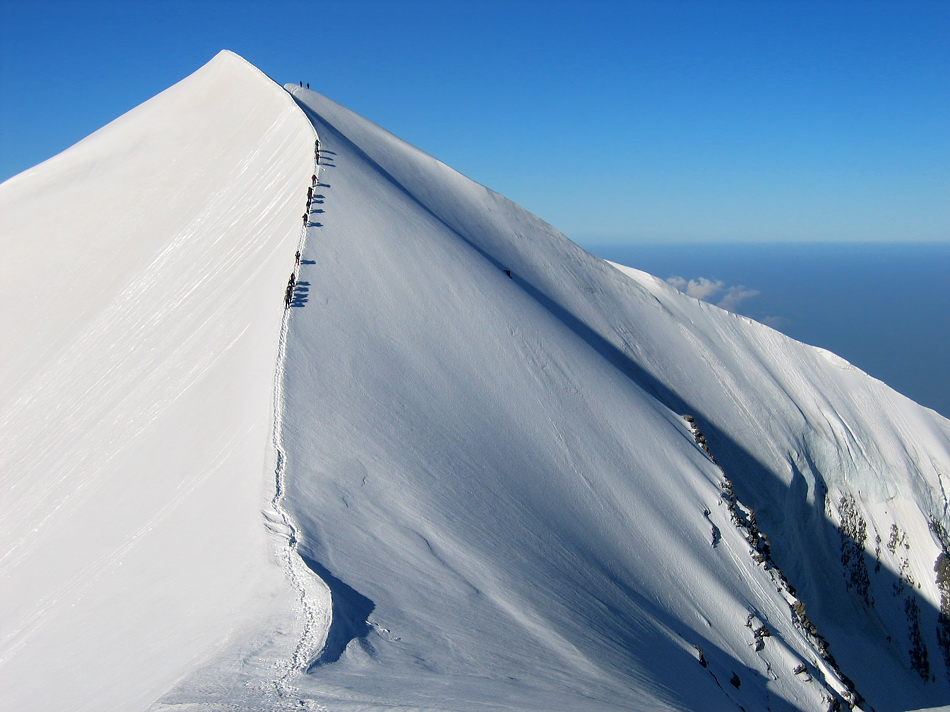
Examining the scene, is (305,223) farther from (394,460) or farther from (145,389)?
(394,460)

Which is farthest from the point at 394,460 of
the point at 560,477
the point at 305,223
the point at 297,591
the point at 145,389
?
the point at 305,223

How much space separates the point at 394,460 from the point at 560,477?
14.2ft

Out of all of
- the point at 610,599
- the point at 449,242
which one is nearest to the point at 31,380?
the point at 449,242

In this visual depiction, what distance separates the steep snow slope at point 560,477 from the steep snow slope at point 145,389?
112 cm

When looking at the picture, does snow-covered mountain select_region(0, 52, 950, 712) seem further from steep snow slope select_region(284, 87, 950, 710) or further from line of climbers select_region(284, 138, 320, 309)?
line of climbers select_region(284, 138, 320, 309)

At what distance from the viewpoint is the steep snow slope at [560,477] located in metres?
7.47

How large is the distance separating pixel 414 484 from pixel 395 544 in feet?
5.18

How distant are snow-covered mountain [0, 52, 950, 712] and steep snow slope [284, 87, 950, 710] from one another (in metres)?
0.08

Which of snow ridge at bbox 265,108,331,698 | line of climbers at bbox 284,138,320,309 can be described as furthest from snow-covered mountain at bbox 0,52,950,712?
line of climbers at bbox 284,138,320,309

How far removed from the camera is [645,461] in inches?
611

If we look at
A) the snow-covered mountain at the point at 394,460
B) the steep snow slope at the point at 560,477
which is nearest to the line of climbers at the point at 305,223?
the snow-covered mountain at the point at 394,460

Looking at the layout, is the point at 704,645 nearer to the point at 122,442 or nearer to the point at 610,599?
the point at 610,599

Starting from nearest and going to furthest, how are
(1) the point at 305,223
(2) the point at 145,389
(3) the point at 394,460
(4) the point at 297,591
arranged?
(4) the point at 297,591 < (3) the point at 394,460 < (2) the point at 145,389 < (1) the point at 305,223

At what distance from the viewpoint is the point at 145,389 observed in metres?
13.5
